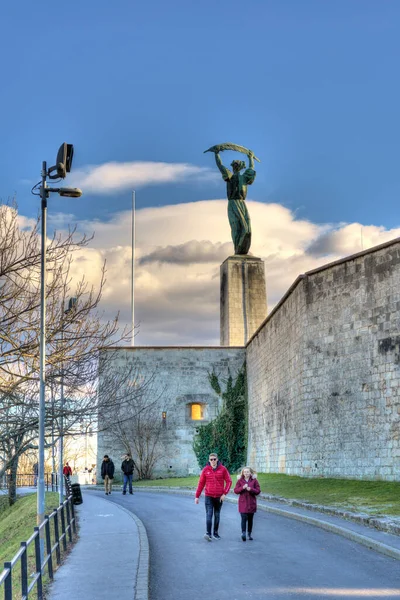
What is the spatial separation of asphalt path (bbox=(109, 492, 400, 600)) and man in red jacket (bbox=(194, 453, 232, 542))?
42 cm

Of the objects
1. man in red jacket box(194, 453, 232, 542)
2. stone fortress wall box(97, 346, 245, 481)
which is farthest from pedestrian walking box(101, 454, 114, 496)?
man in red jacket box(194, 453, 232, 542)

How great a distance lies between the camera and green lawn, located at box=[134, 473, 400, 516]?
58.4 ft

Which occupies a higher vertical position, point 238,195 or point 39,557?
point 238,195

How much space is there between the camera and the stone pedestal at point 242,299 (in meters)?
49.3

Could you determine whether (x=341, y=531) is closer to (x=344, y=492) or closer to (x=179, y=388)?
(x=344, y=492)

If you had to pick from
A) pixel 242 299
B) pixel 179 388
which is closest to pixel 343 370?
pixel 179 388

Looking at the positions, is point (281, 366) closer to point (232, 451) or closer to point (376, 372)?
point (376, 372)

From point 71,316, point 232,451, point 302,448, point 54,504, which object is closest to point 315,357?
point 302,448

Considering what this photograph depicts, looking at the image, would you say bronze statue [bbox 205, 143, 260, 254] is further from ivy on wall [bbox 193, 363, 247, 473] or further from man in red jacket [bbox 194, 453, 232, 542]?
man in red jacket [bbox 194, 453, 232, 542]

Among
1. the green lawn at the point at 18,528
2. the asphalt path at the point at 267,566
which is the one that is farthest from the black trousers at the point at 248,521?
the green lawn at the point at 18,528

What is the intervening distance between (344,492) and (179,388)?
24.2m

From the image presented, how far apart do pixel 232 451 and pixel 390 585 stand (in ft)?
111

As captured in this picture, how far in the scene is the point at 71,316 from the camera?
676 inches

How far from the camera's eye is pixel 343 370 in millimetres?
25875
